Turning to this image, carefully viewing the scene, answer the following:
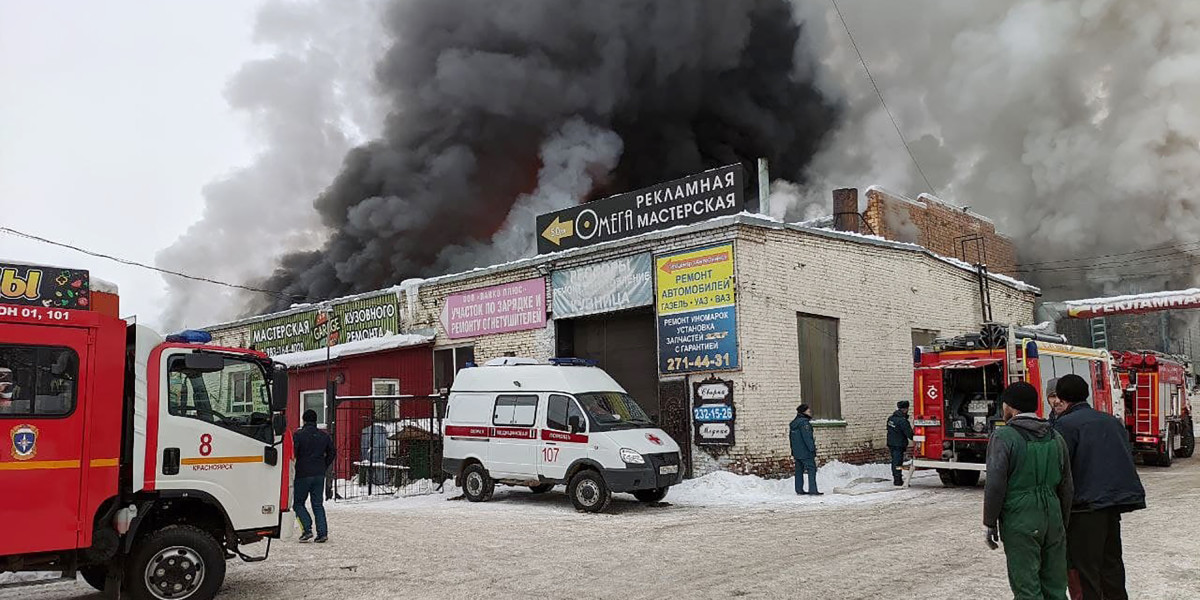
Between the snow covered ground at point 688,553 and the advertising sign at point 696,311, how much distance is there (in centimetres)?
291

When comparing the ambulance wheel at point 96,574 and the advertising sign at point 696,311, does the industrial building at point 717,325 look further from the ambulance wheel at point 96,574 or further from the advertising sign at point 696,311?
the ambulance wheel at point 96,574

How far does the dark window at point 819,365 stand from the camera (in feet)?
55.1

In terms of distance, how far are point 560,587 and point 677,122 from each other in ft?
115

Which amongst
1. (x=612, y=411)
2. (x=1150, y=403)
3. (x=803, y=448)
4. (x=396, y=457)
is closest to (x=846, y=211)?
(x=1150, y=403)

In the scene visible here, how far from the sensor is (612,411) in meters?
13.8

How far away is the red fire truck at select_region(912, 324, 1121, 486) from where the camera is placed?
14.3m

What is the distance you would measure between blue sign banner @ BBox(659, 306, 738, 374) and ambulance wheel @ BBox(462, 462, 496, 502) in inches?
151

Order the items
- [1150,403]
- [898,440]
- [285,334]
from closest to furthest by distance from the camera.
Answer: [898,440]
[1150,403]
[285,334]

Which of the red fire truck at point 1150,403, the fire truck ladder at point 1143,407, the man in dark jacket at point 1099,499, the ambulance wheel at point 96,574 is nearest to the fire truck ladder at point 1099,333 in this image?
the red fire truck at point 1150,403

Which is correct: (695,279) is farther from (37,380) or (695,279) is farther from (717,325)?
(37,380)

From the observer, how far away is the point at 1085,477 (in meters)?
5.58

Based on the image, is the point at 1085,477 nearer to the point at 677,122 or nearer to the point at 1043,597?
the point at 1043,597

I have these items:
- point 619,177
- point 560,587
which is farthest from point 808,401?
point 619,177

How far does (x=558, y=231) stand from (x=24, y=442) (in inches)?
579
